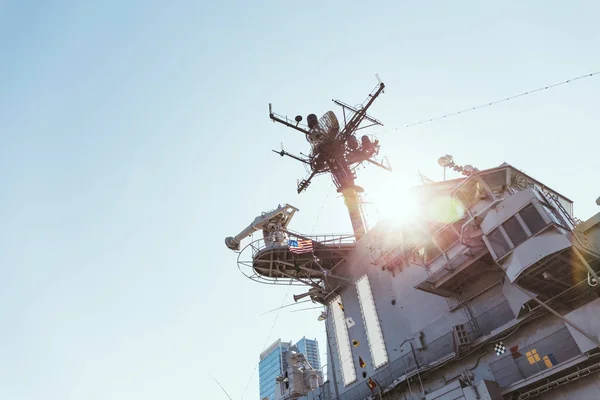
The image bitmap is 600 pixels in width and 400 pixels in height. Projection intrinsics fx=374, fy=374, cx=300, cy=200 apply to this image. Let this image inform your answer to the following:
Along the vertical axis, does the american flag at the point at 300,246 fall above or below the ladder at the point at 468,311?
above

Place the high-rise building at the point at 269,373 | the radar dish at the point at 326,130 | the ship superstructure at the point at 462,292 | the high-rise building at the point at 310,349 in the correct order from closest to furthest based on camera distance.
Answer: the ship superstructure at the point at 462,292 → the radar dish at the point at 326,130 → the high-rise building at the point at 269,373 → the high-rise building at the point at 310,349

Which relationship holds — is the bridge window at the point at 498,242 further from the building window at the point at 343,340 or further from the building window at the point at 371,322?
the building window at the point at 343,340

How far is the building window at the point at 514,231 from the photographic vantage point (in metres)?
13.4

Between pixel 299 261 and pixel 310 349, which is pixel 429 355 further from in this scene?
pixel 310 349

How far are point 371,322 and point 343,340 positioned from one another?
9.67ft

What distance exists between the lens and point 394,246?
20875 millimetres

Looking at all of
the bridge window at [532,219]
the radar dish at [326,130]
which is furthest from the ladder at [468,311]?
the radar dish at [326,130]

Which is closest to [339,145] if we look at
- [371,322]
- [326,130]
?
[326,130]

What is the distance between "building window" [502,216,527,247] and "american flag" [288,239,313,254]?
1272 centimetres

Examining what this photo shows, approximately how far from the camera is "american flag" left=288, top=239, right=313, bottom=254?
78.8ft

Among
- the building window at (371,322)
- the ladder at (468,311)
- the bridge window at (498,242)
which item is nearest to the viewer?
the bridge window at (498,242)

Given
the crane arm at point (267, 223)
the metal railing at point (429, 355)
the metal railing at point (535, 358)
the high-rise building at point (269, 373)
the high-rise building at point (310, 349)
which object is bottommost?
the metal railing at point (535, 358)

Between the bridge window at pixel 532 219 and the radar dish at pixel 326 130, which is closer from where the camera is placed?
the bridge window at pixel 532 219

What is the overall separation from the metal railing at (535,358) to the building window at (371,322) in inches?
264
